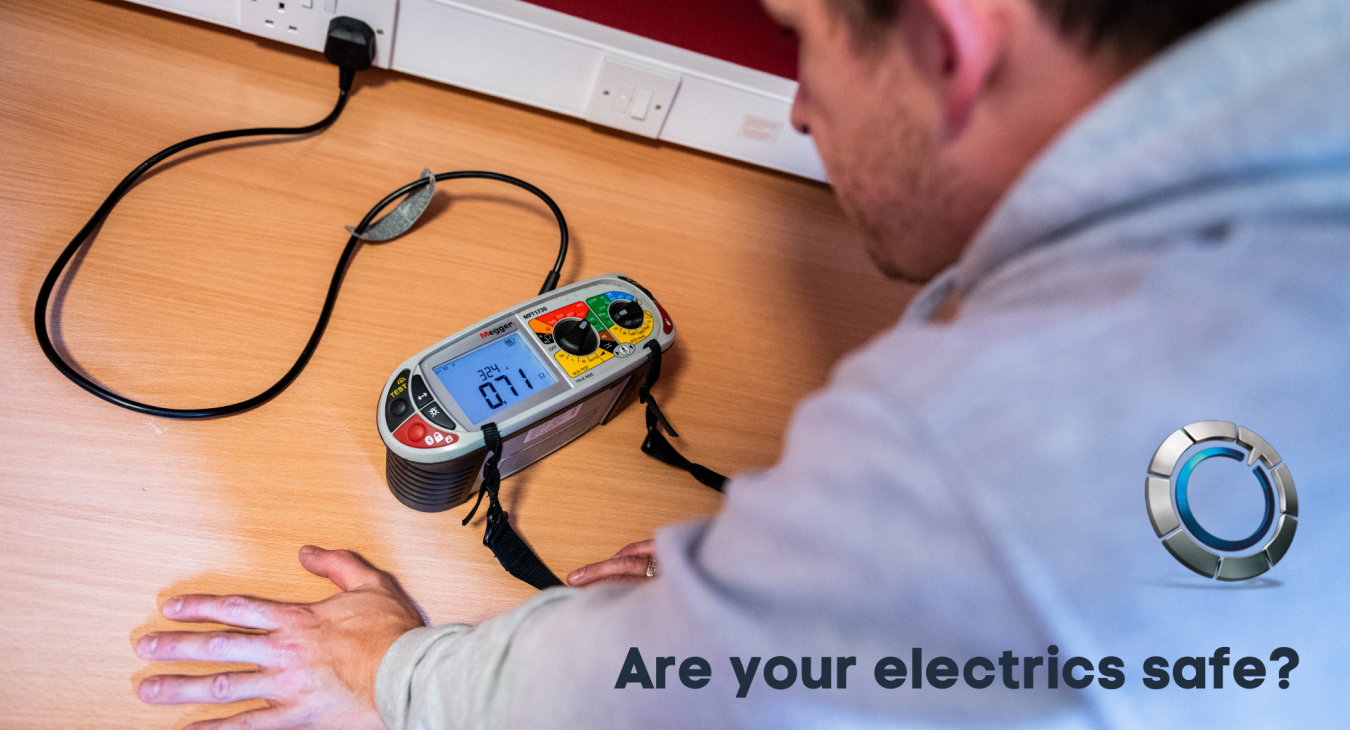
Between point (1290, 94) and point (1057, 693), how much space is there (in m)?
0.25

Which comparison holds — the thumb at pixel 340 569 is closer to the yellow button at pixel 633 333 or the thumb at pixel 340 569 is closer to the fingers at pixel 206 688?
the fingers at pixel 206 688

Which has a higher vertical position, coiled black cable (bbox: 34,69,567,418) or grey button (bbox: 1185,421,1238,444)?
grey button (bbox: 1185,421,1238,444)

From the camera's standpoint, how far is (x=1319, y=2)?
0.31 meters

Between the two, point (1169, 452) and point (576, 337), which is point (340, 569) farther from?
point (1169, 452)

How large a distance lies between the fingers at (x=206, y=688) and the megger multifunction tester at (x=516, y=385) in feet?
0.51

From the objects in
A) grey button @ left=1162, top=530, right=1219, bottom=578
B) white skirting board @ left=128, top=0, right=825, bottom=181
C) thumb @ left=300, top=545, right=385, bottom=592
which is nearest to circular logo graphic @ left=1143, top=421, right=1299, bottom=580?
grey button @ left=1162, top=530, right=1219, bottom=578

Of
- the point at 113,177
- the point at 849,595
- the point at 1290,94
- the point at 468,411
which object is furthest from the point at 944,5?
the point at 113,177

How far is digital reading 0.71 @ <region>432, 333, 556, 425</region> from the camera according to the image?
59 cm

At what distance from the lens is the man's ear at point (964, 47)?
34 cm

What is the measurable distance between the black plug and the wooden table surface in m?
0.03

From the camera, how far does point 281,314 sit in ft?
2.19

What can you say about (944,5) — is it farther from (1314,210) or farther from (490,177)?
(490,177)

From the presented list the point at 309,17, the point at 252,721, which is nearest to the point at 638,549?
the point at 252,721

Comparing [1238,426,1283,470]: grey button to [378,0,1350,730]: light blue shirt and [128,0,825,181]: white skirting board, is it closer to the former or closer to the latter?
[378,0,1350,730]: light blue shirt
